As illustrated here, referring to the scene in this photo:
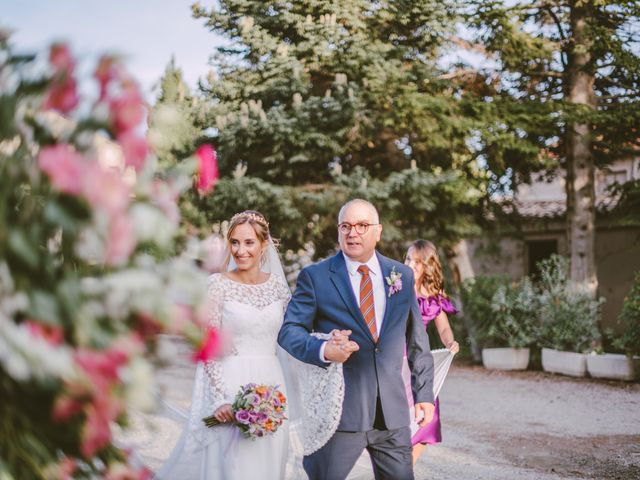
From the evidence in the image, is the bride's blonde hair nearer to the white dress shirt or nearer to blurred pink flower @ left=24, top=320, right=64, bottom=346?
the white dress shirt

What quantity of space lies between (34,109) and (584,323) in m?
14.2

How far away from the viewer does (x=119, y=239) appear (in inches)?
58.8

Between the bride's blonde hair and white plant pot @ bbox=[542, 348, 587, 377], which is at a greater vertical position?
the bride's blonde hair

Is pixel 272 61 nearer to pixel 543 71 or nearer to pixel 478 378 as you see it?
pixel 543 71

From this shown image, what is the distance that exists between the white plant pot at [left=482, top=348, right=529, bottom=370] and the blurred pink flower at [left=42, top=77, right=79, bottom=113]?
584 inches

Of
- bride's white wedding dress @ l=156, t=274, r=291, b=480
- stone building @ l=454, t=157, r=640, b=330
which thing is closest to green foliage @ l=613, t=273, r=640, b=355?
stone building @ l=454, t=157, r=640, b=330

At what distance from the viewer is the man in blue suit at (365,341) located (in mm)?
4027

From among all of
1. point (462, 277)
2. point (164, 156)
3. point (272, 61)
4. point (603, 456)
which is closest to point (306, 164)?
point (272, 61)

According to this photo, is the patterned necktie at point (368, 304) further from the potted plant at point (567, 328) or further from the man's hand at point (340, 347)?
the potted plant at point (567, 328)

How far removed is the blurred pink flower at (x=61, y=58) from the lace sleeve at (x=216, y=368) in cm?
309

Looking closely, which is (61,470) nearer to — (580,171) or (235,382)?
(235,382)

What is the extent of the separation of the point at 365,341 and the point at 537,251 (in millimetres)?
21009

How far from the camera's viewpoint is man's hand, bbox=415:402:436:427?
4238mm

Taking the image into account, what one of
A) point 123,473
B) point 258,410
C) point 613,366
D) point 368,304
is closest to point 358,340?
point 368,304
